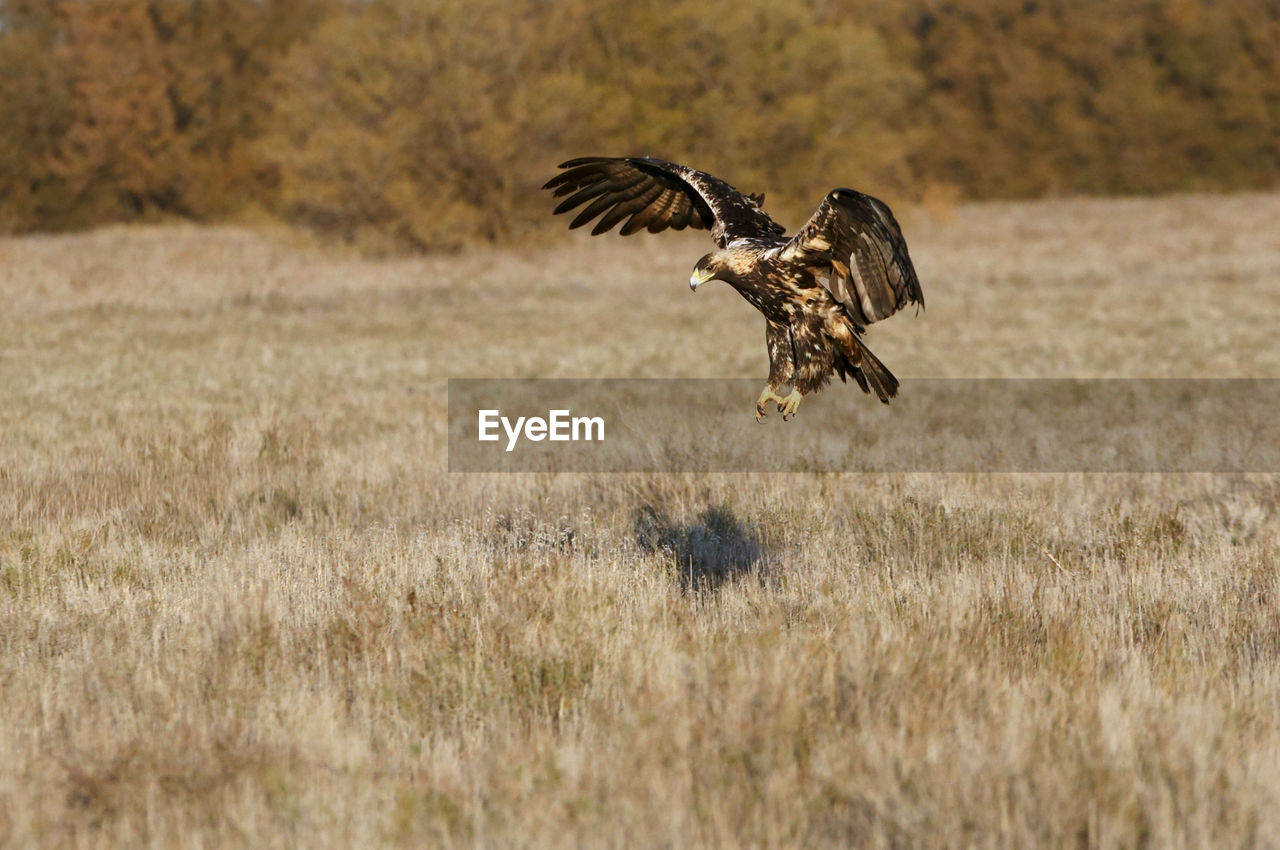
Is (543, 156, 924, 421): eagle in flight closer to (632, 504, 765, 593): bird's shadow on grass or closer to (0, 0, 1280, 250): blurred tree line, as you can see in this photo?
(632, 504, 765, 593): bird's shadow on grass

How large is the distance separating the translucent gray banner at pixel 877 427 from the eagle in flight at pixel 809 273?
252cm

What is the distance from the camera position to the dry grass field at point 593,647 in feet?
12.0

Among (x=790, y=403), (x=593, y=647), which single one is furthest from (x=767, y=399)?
(x=593, y=647)

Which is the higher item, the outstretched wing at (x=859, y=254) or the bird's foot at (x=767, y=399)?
the outstretched wing at (x=859, y=254)

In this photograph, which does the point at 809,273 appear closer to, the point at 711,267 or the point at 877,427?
the point at 711,267

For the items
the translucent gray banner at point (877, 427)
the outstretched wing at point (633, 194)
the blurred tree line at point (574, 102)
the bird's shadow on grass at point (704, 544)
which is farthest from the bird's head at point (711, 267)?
the blurred tree line at point (574, 102)


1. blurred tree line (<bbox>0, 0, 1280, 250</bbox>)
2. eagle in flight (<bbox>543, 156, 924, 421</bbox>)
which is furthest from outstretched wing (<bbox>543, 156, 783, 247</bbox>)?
blurred tree line (<bbox>0, 0, 1280, 250</bbox>)

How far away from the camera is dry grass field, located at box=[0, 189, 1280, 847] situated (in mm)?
3652

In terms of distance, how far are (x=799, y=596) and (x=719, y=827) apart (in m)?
2.53

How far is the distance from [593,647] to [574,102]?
27995mm

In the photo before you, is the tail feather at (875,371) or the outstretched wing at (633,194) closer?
the tail feather at (875,371)

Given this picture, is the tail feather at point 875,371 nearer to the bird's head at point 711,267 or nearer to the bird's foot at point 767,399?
the bird's foot at point 767,399

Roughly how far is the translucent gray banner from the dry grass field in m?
0.53

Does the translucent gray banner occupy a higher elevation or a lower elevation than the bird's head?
lower
